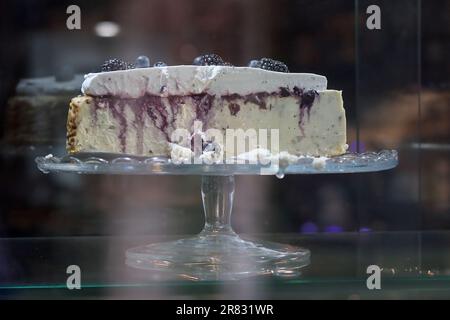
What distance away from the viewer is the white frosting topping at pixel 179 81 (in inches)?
52.1

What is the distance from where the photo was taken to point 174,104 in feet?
4.38

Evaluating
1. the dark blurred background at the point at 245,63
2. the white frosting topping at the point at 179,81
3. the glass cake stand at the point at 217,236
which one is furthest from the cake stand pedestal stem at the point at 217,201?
the dark blurred background at the point at 245,63

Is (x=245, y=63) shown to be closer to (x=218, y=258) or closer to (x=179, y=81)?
(x=179, y=81)

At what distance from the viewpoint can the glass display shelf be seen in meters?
0.88

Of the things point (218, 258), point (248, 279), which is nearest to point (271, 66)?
point (218, 258)

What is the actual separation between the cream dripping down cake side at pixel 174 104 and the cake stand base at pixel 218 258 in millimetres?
175

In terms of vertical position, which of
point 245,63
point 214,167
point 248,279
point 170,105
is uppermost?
point 245,63

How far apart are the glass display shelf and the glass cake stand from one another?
0.04m

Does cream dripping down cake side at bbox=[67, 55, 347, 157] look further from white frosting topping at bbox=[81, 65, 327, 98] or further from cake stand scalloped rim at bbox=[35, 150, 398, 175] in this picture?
cake stand scalloped rim at bbox=[35, 150, 398, 175]

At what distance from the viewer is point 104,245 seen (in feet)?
4.55

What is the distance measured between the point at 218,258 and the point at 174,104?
1.03 ft

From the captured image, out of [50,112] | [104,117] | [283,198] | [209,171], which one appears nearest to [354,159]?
[209,171]

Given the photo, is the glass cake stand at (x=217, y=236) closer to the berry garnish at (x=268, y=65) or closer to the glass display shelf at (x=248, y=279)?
the glass display shelf at (x=248, y=279)
